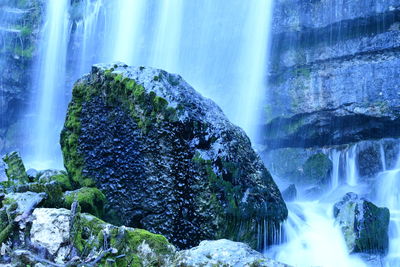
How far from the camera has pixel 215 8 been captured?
18375 millimetres

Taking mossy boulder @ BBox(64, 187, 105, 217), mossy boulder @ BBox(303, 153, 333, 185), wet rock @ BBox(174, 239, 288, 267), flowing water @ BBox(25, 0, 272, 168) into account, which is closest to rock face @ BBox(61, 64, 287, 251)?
mossy boulder @ BBox(64, 187, 105, 217)

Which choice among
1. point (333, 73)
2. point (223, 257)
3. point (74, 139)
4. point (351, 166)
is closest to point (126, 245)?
point (223, 257)

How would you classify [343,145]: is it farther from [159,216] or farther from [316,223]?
[159,216]

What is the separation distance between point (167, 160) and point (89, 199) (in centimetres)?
139

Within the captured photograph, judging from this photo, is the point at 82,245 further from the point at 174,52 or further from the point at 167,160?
the point at 174,52

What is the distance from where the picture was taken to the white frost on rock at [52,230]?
3.71 metres

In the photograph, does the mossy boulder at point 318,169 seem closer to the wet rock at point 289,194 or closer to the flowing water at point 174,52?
the flowing water at point 174,52

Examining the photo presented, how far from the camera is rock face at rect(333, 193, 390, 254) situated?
7496 mm

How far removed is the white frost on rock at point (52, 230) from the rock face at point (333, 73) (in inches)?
484

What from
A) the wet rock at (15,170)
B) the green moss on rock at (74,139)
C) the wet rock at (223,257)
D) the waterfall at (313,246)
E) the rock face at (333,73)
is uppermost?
the rock face at (333,73)

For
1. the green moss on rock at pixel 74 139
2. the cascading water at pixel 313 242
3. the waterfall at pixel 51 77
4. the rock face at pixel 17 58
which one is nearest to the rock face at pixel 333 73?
the cascading water at pixel 313 242

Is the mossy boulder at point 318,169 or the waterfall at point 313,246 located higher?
the mossy boulder at point 318,169

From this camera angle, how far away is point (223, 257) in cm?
329

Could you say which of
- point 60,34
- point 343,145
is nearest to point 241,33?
point 343,145
